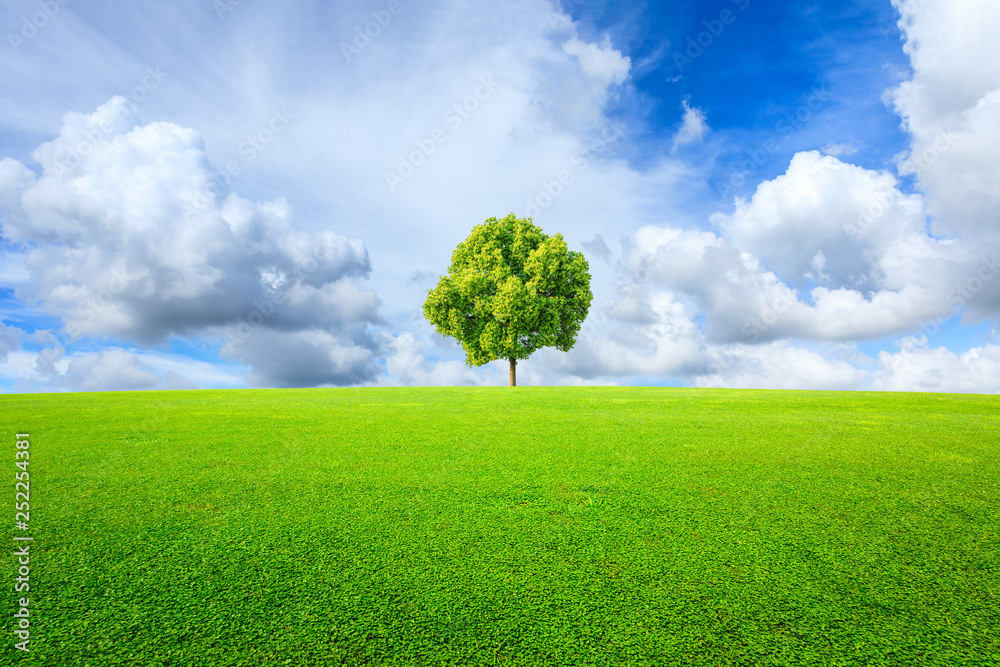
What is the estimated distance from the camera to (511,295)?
33.5 metres

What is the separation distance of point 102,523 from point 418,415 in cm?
849

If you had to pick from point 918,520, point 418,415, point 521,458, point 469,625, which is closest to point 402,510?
point 469,625

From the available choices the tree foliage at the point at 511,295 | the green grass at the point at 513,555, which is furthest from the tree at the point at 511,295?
the green grass at the point at 513,555

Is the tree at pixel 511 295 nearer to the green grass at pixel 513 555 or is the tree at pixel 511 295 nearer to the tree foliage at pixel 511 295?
the tree foliage at pixel 511 295

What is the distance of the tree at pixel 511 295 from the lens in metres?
34.7

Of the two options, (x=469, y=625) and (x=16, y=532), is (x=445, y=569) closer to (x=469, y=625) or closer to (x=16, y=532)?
(x=469, y=625)

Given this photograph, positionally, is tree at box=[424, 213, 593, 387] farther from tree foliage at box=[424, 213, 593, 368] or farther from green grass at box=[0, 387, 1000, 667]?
green grass at box=[0, 387, 1000, 667]

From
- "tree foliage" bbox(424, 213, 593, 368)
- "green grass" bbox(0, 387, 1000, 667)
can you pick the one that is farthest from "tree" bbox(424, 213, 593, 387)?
"green grass" bbox(0, 387, 1000, 667)

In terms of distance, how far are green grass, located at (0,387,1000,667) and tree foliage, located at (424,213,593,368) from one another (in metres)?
26.2

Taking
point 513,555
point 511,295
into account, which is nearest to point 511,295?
point 511,295

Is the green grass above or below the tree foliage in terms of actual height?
below

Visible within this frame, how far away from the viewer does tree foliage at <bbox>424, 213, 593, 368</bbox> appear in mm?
34719

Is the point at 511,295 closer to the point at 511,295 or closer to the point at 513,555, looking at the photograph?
the point at 511,295

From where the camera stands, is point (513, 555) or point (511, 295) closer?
point (513, 555)
